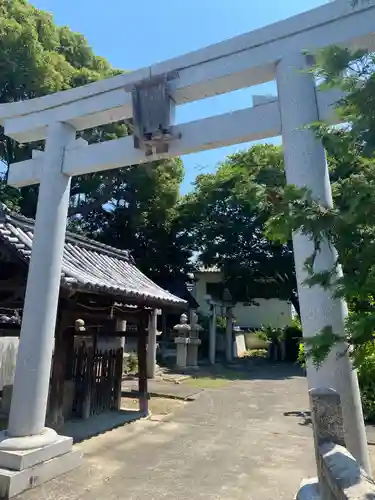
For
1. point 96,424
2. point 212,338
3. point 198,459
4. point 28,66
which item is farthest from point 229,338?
point 28,66

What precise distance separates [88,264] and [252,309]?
82.0 ft

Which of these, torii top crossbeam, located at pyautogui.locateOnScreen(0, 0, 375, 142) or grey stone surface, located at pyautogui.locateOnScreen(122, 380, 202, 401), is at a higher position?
torii top crossbeam, located at pyautogui.locateOnScreen(0, 0, 375, 142)

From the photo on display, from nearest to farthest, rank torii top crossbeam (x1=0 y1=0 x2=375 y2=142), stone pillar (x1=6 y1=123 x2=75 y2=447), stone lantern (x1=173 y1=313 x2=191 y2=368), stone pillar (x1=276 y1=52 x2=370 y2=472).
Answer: stone pillar (x1=276 y1=52 x2=370 y2=472) < torii top crossbeam (x1=0 y1=0 x2=375 y2=142) < stone pillar (x1=6 y1=123 x2=75 y2=447) < stone lantern (x1=173 y1=313 x2=191 y2=368)

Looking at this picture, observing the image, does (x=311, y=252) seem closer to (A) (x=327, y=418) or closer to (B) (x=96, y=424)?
(A) (x=327, y=418)

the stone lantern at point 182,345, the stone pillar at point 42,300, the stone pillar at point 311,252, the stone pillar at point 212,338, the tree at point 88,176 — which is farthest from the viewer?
the stone pillar at point 212,338

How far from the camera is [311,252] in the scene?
11.5 ft

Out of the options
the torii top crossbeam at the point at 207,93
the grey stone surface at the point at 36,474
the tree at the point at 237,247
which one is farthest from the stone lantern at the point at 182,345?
the torii top crossbeam at the point at 207,93

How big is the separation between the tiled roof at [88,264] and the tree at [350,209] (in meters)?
3.88

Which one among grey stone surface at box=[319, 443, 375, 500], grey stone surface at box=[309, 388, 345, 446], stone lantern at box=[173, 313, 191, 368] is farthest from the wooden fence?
stone lantern at box=[173, 313, 191, 368]

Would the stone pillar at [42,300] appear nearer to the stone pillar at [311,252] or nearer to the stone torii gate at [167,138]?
the stone torii gate at [167,138]

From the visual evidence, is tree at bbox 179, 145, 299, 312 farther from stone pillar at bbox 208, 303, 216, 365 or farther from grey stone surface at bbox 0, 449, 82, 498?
grey stone surface at bbox 0, 449, 82, 498

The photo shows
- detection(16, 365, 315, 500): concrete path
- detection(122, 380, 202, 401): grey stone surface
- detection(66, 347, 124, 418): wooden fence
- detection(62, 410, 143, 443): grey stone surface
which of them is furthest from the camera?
detection(122, 380, 202, 401): grey stone surface

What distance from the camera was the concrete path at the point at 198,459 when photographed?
4539 millimetres

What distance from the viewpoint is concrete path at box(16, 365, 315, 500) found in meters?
4.54
